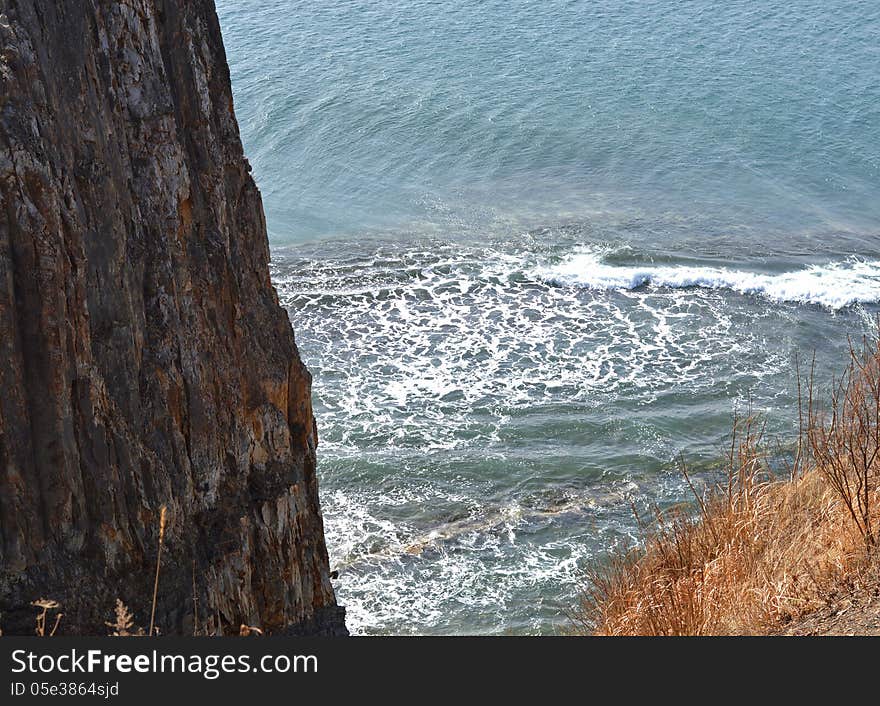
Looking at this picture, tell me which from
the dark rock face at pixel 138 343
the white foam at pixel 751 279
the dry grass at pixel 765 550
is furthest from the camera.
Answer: the white foam at pixel 751 279

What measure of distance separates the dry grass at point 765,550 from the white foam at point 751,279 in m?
16.1

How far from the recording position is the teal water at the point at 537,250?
53.0 ft

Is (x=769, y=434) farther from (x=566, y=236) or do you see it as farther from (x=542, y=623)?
(x=566, y=236)

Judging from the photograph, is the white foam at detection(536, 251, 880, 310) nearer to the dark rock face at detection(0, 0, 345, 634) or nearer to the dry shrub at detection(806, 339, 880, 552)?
the dark rock face at detection(0, 0, 345, 634)

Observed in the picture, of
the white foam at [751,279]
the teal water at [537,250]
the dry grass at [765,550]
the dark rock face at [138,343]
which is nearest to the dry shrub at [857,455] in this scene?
the dry grass at [765,550]

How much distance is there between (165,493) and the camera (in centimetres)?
738

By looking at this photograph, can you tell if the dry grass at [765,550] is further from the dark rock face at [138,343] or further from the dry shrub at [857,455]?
the dark rock face at [138,343]

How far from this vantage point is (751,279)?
76.5 feet

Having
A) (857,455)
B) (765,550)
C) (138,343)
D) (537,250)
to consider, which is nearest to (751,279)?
(537,250)

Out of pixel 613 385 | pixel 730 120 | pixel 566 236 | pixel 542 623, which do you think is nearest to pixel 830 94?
pixel 730 120

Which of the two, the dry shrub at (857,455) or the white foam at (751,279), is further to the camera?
the white foam at (751,279)

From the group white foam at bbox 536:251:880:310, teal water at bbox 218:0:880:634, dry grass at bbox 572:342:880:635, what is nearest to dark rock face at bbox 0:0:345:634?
dry grass at bbox 572:342:880:635

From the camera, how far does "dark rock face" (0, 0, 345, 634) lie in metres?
6.31

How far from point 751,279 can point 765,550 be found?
18.0 meters
